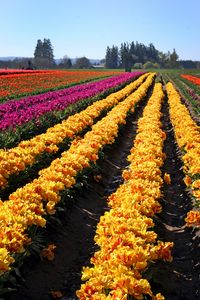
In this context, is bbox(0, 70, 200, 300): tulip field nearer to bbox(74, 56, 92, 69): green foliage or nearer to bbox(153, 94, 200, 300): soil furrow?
bbox(153, 94, 200, 300): soil furrow

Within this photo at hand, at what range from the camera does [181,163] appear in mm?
13391

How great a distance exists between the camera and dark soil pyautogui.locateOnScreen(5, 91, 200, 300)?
6.71m

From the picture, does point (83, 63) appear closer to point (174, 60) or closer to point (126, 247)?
point (174, 60)

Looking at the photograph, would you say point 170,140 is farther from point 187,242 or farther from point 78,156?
point 187,242

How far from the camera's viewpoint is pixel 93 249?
816 cm

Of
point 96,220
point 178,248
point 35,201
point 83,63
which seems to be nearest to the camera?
point 35,201

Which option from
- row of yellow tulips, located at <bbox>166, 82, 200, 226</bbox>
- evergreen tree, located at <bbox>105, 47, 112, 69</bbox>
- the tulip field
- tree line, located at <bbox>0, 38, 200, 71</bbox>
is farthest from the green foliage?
the tulip field

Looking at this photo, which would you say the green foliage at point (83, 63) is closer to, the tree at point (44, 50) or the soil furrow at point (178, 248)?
the tree at point (44, 50)

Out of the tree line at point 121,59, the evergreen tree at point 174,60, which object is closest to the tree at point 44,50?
the tree line at point 121,59

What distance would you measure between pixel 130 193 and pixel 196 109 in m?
19.1

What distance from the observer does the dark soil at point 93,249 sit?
6.71m

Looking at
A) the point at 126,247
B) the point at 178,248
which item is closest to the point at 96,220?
the point at 178,248

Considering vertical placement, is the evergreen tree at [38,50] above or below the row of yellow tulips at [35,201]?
Answer: above

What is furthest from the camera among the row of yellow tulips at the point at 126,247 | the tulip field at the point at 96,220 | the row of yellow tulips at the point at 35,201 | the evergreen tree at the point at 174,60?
the evergreen tree at the point at 174,60
